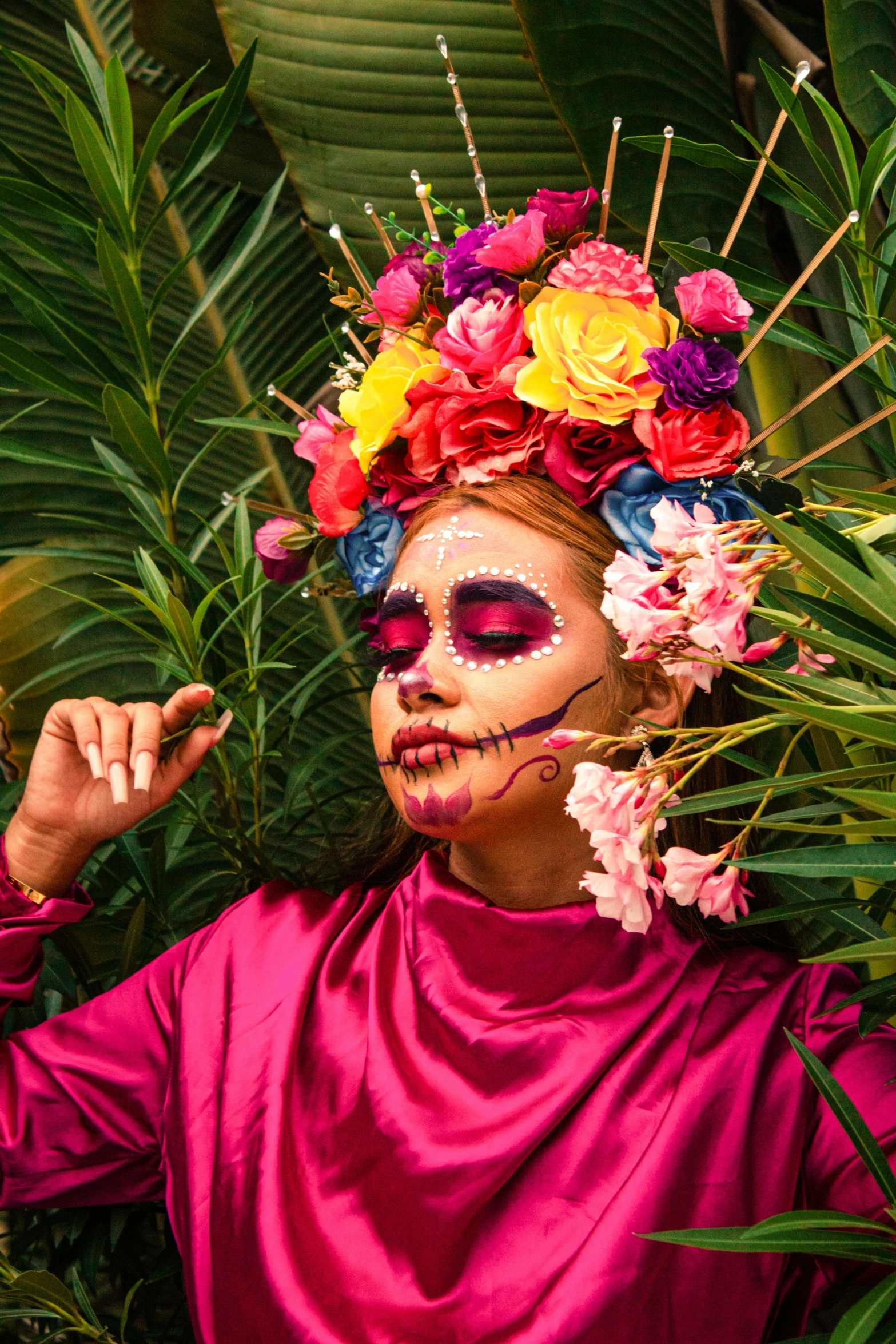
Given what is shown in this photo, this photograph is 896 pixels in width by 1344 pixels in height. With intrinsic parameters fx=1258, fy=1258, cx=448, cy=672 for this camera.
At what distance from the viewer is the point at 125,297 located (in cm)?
145

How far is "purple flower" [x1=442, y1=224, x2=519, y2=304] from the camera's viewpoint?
1.30 m

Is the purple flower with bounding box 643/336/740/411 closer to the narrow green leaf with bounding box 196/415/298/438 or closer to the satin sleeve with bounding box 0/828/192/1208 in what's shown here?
the narrow green leaf with bounding box 196/415/298/438

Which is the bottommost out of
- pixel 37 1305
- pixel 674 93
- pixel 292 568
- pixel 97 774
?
pixel 37 1305

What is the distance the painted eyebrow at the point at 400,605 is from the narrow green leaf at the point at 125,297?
1.55 feet

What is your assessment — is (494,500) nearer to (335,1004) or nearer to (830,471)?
(335,1004)

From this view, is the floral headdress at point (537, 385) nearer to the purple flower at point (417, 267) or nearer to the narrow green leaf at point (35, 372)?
the purple flower at point (417, 267)

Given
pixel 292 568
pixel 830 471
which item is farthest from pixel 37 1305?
pixel 830 471

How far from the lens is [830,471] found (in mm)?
1741

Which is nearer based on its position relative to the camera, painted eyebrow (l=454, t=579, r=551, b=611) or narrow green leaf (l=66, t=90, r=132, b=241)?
painted eyebrow (l=454, t=579, r=551, b=611)

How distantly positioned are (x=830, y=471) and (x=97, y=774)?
1.08 meters

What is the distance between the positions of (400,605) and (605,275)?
382mm

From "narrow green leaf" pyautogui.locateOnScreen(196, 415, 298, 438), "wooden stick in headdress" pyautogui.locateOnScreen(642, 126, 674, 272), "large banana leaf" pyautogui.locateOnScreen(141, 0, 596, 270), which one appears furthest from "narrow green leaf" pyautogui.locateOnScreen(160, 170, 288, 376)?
"wooden stick in headdress" pyautogui.locateOnScreen(642, 126, 674, 272)

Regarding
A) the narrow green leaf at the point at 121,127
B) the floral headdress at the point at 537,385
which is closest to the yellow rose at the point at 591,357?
the floral headdress at the point at 537,385

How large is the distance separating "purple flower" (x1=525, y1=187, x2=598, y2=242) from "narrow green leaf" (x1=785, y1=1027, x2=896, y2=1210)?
32.5 inches
